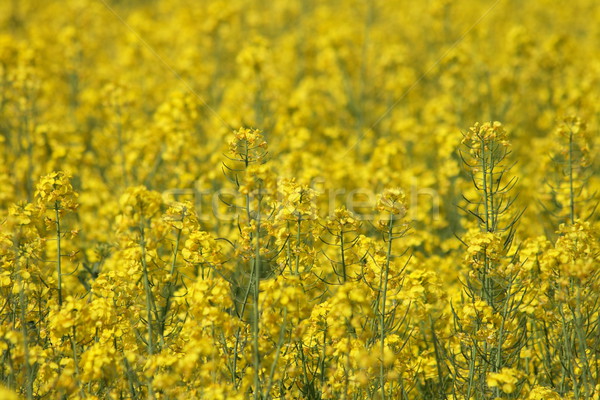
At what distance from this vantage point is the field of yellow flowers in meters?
3.34

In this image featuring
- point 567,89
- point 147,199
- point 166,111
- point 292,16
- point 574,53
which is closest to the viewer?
point 147,199

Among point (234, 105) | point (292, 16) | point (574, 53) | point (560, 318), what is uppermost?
point (292, 16)

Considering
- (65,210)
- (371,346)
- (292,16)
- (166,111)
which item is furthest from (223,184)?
(292,16)

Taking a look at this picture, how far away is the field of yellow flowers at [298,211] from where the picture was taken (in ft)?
11.0

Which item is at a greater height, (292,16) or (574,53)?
(292,16)

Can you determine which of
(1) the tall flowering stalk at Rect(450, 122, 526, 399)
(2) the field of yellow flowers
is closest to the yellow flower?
(2) the field of yellow flowers

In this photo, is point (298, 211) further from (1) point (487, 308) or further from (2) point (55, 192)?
(2) point (55, 192)

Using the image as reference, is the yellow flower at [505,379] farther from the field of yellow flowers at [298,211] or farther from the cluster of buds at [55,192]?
the cluster of buds at [55,192]

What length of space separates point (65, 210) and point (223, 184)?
8.83 feet

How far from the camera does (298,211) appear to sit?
361cm

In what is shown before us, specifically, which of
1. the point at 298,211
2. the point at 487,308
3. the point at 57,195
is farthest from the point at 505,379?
the point at 57,195

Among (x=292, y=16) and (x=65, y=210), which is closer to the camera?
(x=65, y=210)

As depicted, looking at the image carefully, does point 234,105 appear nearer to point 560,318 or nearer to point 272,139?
point 272,139

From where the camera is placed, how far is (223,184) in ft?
21.4
